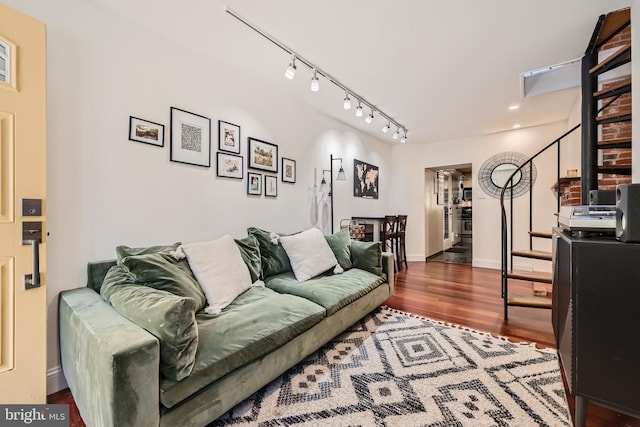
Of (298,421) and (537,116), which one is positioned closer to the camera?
(298,421)

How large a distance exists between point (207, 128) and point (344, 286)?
1.85 meters

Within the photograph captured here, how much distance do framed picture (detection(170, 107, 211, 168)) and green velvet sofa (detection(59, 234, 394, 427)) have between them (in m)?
0.96

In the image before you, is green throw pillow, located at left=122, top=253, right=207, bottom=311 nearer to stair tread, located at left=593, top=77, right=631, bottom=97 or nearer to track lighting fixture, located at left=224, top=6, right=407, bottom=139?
track lighting fixture, located at left=224, top=6, right=407, bottom=139

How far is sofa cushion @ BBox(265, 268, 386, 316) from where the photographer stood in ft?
6.86

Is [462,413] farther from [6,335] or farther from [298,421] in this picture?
[6,335]

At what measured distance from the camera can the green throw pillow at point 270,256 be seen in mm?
2533

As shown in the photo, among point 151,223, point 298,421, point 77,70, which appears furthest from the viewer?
point 151,223

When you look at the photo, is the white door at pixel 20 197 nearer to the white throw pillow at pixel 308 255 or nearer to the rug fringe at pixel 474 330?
the white throw pillow at pixel 308 255

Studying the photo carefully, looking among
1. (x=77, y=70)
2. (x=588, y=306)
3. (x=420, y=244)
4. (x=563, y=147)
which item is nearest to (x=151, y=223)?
(x=77, y=70)

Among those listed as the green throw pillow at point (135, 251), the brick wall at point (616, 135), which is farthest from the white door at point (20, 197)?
the brick wall at point (616, 135)

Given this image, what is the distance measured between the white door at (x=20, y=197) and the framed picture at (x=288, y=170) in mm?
2049

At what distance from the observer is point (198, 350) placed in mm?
1297

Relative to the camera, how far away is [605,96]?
2.26 m

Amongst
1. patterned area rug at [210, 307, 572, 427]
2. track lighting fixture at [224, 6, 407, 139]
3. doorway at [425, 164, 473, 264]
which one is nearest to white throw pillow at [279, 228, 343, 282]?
patterned area rug at [210, 307, 572, 427]
